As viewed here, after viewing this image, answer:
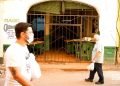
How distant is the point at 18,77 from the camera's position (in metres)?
4.67

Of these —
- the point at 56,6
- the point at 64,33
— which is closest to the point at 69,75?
the point at 56,6

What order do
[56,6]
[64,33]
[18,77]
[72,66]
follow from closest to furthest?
[18,77] < [72,66] < [56,6] < [64,33]

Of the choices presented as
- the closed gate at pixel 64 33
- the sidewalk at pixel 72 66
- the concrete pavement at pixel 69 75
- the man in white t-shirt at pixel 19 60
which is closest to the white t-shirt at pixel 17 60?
the man in white t-shirt at pixel 19 60

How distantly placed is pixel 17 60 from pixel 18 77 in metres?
0.22

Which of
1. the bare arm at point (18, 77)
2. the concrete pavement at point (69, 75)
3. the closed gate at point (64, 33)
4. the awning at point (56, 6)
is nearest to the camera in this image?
the bare arm at point (18, 77)

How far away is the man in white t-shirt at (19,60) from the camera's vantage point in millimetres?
4680

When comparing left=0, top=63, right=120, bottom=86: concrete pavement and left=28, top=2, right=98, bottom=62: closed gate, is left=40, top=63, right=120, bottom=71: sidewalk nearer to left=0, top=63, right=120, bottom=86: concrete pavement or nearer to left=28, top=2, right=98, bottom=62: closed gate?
left=0, top=63, right=120, bottom=86: concrete pavement

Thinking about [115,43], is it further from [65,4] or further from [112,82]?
[112,82]

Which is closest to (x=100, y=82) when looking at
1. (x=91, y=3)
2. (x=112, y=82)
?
(x=112, y=82)

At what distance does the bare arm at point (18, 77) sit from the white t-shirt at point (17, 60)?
6cm

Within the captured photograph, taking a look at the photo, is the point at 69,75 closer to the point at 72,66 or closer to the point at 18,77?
the point at 72,66

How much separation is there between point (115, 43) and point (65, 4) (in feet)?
9.32

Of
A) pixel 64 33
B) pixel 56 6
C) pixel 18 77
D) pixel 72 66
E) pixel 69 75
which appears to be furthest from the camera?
pixel 64 33

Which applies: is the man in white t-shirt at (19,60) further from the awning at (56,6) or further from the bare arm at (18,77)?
the awning at (56,6)
